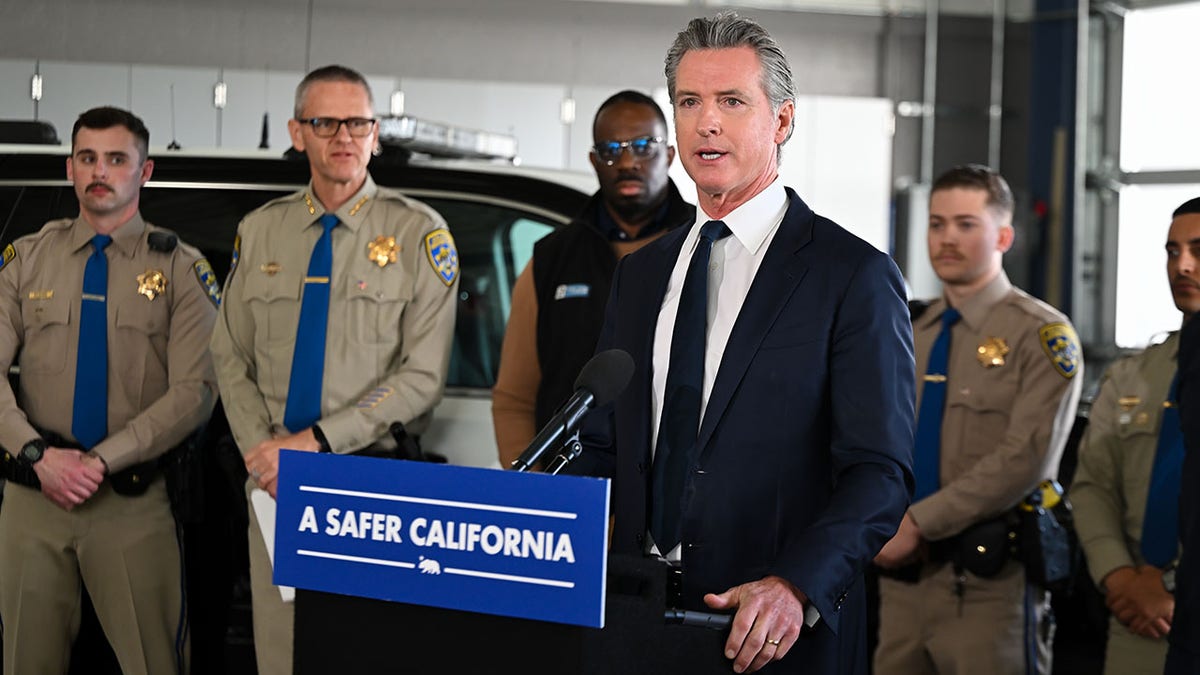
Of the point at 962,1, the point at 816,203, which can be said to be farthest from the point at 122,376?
the point at 962,1

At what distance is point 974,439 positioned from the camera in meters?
3.07

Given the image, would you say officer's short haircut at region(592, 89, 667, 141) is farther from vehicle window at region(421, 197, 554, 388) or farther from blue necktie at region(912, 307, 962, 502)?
blue necktie at region(912, 307, 962, 502)

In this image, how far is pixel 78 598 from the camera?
3.11 metres

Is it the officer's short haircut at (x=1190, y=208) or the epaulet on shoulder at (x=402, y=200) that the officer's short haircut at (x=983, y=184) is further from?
the epaulet on shoulder at (x=402, y=200)

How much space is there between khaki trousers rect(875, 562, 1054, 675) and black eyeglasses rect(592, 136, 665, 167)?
1.15 meters

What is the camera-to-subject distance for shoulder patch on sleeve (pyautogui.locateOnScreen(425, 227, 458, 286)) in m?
2.98

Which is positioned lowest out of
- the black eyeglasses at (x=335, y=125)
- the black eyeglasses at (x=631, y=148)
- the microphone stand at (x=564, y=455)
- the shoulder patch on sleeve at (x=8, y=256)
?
the microphone stand at (x=564, y=455)

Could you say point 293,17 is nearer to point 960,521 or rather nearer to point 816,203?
point 960,521

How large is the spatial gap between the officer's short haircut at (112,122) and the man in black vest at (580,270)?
1063 mm

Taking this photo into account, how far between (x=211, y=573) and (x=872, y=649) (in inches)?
73.5

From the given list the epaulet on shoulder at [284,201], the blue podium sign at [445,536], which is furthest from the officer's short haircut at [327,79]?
the blue podium sign at [445,536]

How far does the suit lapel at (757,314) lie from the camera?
168cm

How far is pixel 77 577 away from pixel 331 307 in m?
0.90

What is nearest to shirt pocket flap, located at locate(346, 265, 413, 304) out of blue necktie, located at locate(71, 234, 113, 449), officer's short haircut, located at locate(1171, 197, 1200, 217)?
blue necktie, located at locate(71, 234, 113, 449)
